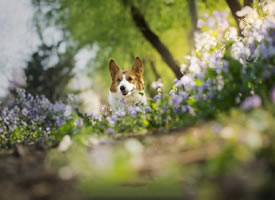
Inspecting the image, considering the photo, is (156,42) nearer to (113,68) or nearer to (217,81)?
(113,68)

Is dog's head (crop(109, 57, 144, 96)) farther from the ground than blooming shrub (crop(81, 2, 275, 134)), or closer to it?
farther from the ground

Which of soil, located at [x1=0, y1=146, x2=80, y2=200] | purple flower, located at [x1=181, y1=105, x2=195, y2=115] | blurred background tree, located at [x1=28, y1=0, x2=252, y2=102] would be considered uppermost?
blurred background tree, located at [x1=28, y1=0, x2=252, y2=102]

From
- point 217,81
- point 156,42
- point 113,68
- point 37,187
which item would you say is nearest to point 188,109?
point 217,81

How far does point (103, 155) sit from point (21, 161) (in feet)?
4.52

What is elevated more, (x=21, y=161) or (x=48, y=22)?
(x=48, y=22)

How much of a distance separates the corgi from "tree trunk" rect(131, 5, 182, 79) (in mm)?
4389

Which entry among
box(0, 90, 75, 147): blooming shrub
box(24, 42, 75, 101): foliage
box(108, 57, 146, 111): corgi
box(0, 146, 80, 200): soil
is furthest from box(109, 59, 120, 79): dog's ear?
box(24, 42, 75, 101): foliage

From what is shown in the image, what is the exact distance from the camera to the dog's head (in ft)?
22.1

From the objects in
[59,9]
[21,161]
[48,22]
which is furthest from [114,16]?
[21,161]

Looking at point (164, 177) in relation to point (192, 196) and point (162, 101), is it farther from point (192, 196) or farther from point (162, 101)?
point (162, 101)

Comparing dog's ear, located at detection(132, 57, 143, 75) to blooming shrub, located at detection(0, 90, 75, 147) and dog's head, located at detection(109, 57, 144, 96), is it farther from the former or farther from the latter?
blooming shrub, located at detection(0, 90, 75, 147)

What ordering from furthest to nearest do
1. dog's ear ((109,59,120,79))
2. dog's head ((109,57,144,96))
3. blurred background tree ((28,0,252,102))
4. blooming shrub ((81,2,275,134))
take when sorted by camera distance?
blurred background tree ((28,0,252,102))
dog's ear ((109,59,120,79))
dog's head ((109,57,144,96))
blooming shrub ((81,2,275,134))

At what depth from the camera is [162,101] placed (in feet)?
13.6

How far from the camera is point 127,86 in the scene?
263 inches
